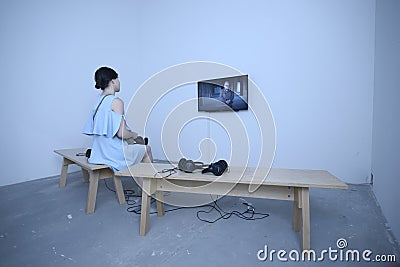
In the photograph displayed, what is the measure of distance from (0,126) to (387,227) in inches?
140

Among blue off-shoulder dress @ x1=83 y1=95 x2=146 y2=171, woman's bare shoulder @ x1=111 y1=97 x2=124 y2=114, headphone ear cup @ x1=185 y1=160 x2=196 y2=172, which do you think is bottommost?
headphone ear cup @ x1=185 y1=160 x2=196 y2=172

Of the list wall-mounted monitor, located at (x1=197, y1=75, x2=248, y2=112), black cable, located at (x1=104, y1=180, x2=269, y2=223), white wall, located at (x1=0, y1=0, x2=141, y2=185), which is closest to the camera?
black cable, located at (x1=104, y1=180, x2=269, y2=223)

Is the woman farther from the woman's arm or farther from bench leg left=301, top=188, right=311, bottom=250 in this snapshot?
bench leg left=301, top=188, right=311, bottom=250

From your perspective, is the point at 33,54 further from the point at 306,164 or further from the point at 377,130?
the point at 377,130

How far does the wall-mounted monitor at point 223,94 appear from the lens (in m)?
2.83

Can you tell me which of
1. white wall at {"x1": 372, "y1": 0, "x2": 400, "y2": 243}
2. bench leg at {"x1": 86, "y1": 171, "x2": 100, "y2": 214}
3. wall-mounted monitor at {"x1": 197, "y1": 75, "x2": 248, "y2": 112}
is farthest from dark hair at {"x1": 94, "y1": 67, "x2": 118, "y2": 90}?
white wall at {"x1": 372, "y1": 0, "x2": 400, "y2": 243}

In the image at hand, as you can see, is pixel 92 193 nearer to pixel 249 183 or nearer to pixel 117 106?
pixel 117 106

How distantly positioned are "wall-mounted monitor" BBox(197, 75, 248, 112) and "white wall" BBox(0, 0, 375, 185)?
0.64 feet

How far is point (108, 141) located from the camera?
1.84 metres

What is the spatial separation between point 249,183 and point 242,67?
203 cm

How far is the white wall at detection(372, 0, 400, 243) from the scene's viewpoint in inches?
52.7

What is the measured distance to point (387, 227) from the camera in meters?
1.42

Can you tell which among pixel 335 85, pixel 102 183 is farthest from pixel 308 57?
pixel 102 183

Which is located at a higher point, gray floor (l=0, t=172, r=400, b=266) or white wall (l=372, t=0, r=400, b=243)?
white wall (l=372, t=0, r=400, b=243)
